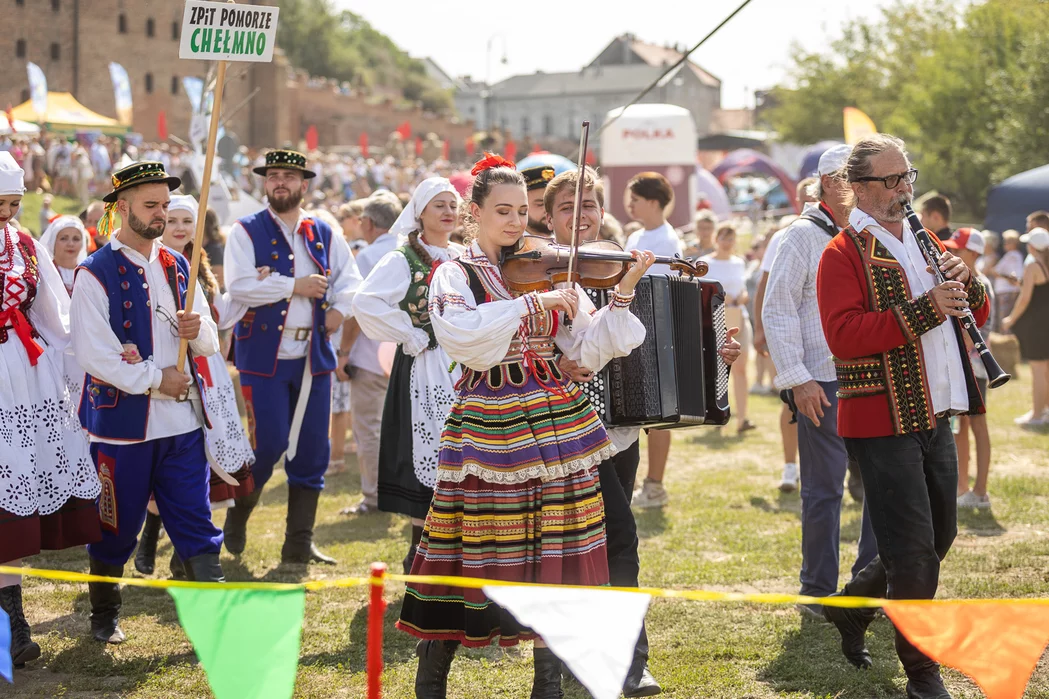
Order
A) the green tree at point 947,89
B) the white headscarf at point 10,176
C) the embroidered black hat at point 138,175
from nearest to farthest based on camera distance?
the white headscarf at point 10,176 → the embroidered black hat at point 138,175 → the green tree at point 947,89

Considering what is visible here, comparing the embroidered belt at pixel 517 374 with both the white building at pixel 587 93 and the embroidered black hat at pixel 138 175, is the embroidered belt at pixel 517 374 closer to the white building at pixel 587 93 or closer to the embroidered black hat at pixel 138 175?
the embroidered black hat at pixel 138 175

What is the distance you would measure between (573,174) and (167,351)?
6.35ft

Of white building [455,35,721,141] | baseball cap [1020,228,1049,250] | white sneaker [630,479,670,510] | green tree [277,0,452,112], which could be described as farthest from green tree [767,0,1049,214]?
white building [455,35,721,141]

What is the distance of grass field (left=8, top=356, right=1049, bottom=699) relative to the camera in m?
4.62

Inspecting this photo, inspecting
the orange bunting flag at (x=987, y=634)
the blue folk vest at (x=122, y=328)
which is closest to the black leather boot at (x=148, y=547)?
the blue folk vest at (x=122, y=328)

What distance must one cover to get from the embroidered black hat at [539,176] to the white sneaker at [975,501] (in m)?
4.04

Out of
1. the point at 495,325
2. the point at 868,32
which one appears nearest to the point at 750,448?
the point at 495,325

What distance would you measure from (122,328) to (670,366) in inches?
91.7

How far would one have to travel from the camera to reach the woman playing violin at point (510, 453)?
3793 mm

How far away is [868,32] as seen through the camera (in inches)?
1864

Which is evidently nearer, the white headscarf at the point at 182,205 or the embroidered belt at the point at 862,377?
the embroidered belt at the point at 862,377

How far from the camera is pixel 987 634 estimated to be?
9.95 feet

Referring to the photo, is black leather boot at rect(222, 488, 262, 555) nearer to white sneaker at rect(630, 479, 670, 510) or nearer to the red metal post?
white sneaker at rect(630, 479, 670, 510)

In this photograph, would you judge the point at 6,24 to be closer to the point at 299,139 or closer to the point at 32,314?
the point at 32,314
